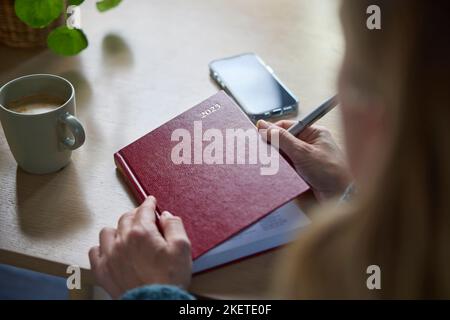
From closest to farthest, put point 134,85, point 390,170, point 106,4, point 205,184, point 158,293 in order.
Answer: point 390,170, point 158,293, point 205,184, point 134,85, point 106,4

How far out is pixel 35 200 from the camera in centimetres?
75

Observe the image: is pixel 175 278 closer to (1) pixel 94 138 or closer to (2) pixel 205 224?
(2) pixel 205 224

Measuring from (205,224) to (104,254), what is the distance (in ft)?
0.38

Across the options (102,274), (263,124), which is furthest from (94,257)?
(263,124)

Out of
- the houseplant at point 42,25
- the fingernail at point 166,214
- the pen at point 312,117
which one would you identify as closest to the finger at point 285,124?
the pen at point 312,117

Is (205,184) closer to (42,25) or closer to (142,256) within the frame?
(142,256)

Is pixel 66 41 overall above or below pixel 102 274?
above

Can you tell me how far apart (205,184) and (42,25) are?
14.7 inches

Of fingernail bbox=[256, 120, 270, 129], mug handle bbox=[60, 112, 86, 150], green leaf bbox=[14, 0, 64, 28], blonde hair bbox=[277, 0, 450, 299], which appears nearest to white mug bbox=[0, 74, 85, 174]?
mug handle bbox=[60, 112, 86, 150]

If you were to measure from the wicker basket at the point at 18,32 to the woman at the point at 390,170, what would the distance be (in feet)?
1.77

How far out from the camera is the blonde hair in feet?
1.48

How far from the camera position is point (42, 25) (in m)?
0.89

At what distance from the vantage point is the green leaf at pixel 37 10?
33.7 inches
